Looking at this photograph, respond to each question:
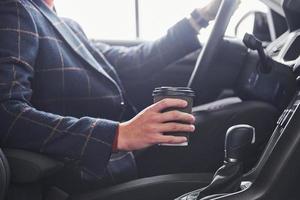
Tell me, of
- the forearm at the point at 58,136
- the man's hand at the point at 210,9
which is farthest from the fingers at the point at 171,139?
the man's hand at the point at 210,9

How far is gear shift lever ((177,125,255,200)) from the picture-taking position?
741 mm

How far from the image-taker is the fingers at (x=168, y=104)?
79 cm

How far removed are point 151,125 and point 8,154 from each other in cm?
26

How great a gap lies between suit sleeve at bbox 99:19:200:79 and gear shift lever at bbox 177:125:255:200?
0.68 m

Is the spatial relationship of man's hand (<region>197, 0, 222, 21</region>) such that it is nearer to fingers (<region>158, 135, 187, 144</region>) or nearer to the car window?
fingers (<region>158, 135, 187, 144</region>)

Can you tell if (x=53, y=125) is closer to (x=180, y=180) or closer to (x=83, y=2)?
(x=180, y=180)

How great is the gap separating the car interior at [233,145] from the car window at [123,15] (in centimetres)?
93

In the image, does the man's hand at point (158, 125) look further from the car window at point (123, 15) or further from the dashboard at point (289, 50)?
the car window at point (123, 15)

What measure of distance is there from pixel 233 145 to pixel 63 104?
1.48 feet

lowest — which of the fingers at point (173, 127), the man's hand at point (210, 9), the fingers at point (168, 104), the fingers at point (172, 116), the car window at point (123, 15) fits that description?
the car window at point (123, 15)

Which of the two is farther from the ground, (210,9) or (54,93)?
(210,9)

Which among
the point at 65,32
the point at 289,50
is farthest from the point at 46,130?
the point at 289,50

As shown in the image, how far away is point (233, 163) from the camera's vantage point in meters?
0.76

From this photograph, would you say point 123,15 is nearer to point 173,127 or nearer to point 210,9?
point 210,9
